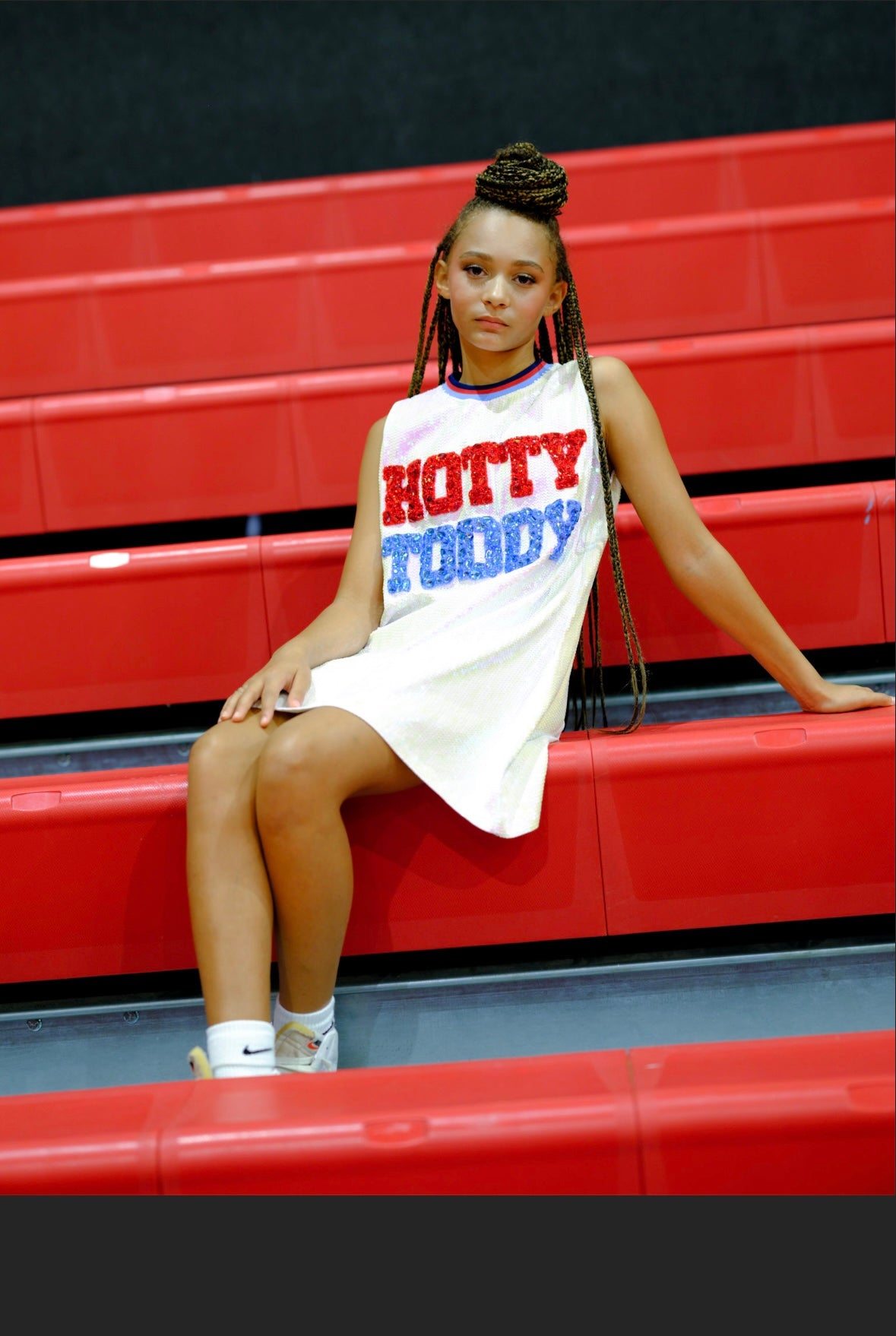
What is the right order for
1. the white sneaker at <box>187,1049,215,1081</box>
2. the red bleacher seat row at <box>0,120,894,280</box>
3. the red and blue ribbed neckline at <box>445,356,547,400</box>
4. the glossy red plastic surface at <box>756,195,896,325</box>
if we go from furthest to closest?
the red bleacher seat row at <box>0,120,894,280</box>
the glossy red plastic surface at <box>756,195,896,325</box>
the red and blue ribbed neckline at <box>445,356,547,400</box>
the white sneaker at <box>187,1049,215,1081</box>

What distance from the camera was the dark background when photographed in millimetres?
1623

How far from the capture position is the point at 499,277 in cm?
84

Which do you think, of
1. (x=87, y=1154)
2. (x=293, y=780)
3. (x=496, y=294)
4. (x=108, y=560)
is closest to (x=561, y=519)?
(x=496, y=294)

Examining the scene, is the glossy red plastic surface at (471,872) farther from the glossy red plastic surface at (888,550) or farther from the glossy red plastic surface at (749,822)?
the glossy red plastic surface at (888,550)

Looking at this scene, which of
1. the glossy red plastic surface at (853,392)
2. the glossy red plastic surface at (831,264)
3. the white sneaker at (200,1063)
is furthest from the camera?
the glossy red plastic surface at (831,264)

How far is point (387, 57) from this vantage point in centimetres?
165

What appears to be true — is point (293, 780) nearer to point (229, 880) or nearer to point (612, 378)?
point (229, 880)

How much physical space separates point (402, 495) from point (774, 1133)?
19.2 inches

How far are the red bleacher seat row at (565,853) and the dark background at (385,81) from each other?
1.11m

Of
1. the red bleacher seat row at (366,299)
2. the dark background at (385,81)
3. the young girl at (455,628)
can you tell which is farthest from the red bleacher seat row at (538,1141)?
the dark background at (385,81)

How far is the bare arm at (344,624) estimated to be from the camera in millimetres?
780

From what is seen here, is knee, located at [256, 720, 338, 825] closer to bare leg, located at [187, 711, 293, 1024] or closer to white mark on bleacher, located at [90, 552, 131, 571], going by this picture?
bare leg, located at [187, 711, 293, 1024]

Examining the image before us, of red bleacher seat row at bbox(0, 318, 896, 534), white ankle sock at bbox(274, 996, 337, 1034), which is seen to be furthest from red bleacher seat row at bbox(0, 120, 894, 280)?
white ankle sock at bbox(274, 996, 337, 1034)

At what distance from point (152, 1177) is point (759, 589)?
605 millimetres
